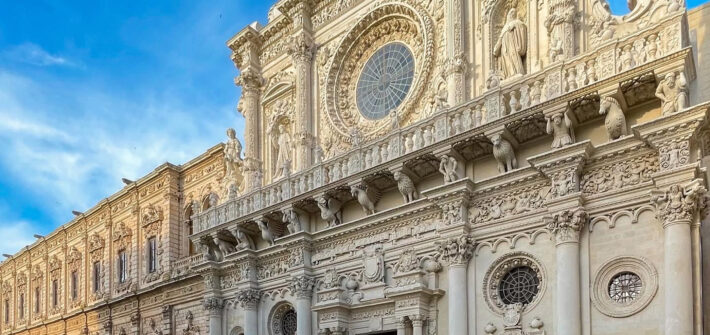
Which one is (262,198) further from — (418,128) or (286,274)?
(418,128)

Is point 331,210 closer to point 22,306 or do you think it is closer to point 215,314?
point 215,314

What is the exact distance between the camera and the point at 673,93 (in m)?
9.83

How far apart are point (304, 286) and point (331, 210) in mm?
1730

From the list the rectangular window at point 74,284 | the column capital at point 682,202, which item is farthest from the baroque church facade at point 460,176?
the rectangular window at point 74,284

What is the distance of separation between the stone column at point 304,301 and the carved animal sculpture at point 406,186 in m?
3.13

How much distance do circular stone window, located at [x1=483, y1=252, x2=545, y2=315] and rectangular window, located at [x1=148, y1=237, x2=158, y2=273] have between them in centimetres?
1484

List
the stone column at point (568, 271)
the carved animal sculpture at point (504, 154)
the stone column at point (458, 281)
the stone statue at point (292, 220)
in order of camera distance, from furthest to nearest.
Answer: the stone statue at point (292, 220), the stone column at point (458, 281), the carved animal sculpture at point (504, 154), the stone column at point (568, 271)

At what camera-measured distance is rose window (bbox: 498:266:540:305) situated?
37.3ft

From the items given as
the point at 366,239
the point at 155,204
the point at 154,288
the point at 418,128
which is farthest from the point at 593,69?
the point at 155,204

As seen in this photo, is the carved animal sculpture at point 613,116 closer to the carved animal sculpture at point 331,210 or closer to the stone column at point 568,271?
the stone column at point 568,271

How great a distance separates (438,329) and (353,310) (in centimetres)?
211

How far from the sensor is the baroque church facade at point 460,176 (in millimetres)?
10023

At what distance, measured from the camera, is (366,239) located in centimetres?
1410

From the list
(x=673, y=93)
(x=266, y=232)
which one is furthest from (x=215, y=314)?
(x=673, y=93)
